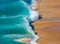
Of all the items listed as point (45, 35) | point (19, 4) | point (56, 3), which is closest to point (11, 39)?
point (45, 35)

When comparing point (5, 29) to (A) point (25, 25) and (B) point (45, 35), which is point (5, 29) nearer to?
(A) point (25, 25)

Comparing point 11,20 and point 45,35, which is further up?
point 11,20

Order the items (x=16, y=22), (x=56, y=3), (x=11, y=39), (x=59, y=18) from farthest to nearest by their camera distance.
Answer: (x=56, y=3) < (x=59, y=18) < (x=16, y=22) < (x=11, y=39)

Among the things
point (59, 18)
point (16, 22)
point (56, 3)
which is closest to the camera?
point (16, 22)
